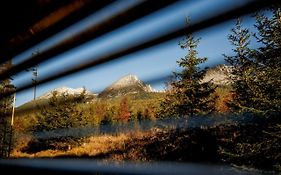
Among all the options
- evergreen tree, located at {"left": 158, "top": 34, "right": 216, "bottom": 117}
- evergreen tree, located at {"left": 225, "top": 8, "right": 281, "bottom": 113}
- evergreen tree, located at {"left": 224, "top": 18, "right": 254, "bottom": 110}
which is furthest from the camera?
evergreen tree, located at {"left": 158, "top": 34, "right": 216, "bottom": 117}

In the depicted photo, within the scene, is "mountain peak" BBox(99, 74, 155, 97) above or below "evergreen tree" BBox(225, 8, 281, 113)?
below

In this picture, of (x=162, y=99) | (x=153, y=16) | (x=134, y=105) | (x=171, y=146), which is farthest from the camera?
(x=134, y=105)

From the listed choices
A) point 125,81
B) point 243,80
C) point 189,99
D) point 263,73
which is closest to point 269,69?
point 263,73

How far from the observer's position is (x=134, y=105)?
273 ft

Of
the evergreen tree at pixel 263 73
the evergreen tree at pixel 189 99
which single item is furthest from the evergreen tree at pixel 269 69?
the evergreen tree at pixel 189 99

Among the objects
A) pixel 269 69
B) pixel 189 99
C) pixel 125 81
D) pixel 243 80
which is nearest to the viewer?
pixel 125 81

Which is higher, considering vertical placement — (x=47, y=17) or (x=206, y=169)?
(x=47, y=17)

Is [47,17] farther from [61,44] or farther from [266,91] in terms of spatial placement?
[266,91]

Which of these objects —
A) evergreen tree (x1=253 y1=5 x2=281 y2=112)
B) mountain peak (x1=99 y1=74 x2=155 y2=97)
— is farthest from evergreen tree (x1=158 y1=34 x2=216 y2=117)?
mountain peak (x1=99 y1=74 x2=155 y2=97)

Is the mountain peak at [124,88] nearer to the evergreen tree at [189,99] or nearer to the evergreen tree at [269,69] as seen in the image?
the evergreen tree at [269,69]

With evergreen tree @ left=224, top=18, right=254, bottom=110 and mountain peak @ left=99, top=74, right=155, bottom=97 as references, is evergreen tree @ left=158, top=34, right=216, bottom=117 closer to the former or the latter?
evergreen tree @ left=224, top=18, right=254, bottom=110

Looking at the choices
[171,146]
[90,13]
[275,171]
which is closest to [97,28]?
[90,13]

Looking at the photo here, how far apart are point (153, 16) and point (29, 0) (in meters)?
0.51

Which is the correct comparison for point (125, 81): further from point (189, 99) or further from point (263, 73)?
point (189, 99)
